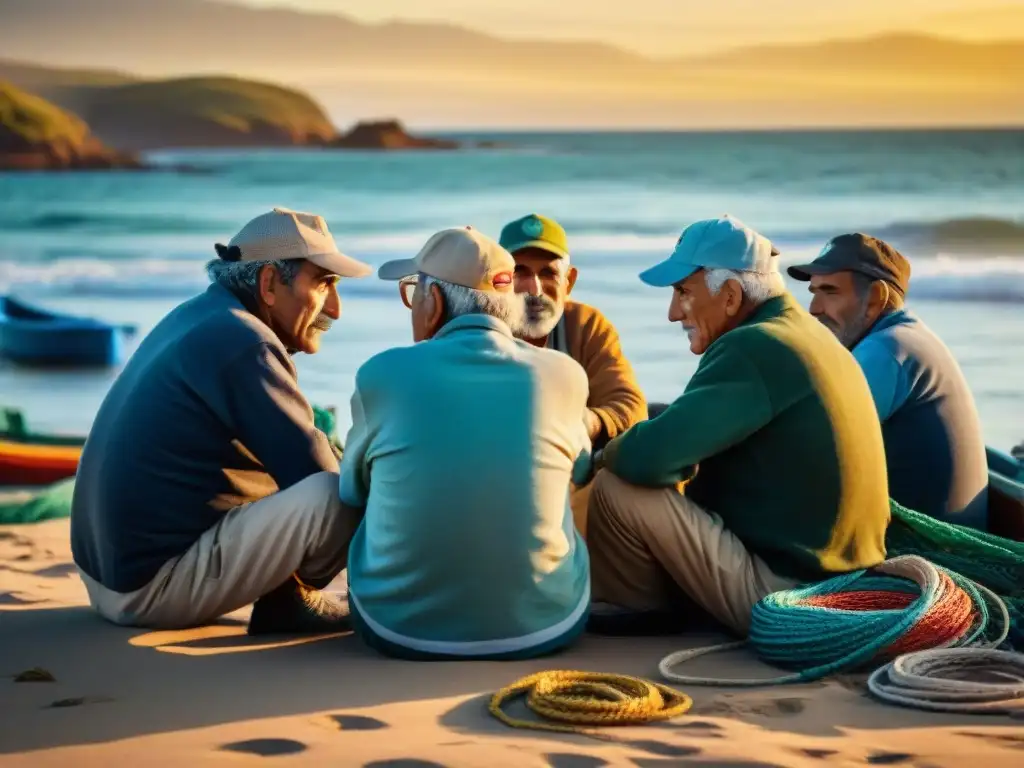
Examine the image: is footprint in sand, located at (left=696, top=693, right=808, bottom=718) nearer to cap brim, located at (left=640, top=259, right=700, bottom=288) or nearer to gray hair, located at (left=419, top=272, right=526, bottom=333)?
gray hair, located at (left=419, top=272, right=526, bottom=333)

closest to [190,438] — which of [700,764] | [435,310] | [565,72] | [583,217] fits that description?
[435,310]

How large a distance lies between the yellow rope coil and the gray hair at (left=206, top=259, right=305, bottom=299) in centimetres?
155

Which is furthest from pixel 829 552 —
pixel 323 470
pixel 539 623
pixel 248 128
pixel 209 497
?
pixel 248 128

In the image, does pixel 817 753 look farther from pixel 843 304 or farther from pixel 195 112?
pixel 195 112

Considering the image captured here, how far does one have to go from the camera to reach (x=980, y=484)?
17.6 ft

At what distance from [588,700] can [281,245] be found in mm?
1792

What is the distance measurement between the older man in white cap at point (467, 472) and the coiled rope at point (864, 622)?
0.46 m

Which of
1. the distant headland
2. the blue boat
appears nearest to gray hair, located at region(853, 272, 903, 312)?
the blue boat

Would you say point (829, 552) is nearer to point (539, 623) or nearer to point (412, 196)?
point (539, 623)

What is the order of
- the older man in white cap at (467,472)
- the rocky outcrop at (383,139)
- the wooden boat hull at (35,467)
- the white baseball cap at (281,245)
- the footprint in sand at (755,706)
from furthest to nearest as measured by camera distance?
the rocky outcrop at (383,139) → the wooden boat hull at (35,467) → the white baseball cap at (281,245) → the older man in white cap at (467,472) → the footprint in sand at (755,706)

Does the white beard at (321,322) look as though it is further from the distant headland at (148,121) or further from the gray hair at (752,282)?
the distant headland at (148,121)

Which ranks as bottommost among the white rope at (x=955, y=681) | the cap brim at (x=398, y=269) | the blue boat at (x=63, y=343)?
the white rope at (x=955, y=681)

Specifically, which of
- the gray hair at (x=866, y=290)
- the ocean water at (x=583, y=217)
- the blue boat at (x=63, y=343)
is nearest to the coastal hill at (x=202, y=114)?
the ocean water at (x=583, y=217)

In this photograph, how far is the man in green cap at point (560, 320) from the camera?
5801mm
